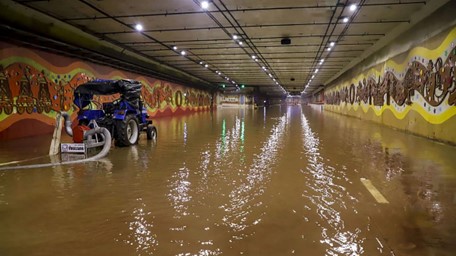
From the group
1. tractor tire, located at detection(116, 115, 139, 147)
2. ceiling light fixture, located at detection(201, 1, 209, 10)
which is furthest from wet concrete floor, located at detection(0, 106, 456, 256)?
ceiling light fixture, located at detection(201, 1, 209, 10)

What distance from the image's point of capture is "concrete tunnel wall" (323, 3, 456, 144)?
955cm

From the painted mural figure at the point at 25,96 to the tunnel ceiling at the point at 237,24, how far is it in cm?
250

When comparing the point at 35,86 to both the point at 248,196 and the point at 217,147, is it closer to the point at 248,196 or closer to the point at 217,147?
the point at 217,147

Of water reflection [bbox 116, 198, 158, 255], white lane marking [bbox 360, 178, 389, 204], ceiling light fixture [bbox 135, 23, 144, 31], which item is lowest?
white lane marking [bbox 360, 178, 389, 204]

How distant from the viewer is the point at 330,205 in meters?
4.02

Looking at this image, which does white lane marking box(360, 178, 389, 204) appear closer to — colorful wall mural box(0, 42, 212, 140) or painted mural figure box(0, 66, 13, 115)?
colorful wall mural box(0, 42, 212, 140)

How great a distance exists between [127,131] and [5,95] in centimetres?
526

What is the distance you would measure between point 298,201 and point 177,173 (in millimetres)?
2445

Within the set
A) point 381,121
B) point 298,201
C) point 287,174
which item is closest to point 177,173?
point 287,174

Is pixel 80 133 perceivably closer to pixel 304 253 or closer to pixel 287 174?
pixel 287 174

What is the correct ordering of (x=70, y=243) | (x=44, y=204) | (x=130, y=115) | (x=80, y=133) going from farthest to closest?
(x=130, y=115)
(x=80, y=133)
(x=44, y=204)
(x=70, y=243)

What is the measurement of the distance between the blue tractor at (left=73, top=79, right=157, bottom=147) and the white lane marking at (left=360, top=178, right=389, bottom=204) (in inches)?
248

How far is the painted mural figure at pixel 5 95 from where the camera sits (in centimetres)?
1068

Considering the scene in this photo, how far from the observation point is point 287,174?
5688 mm
